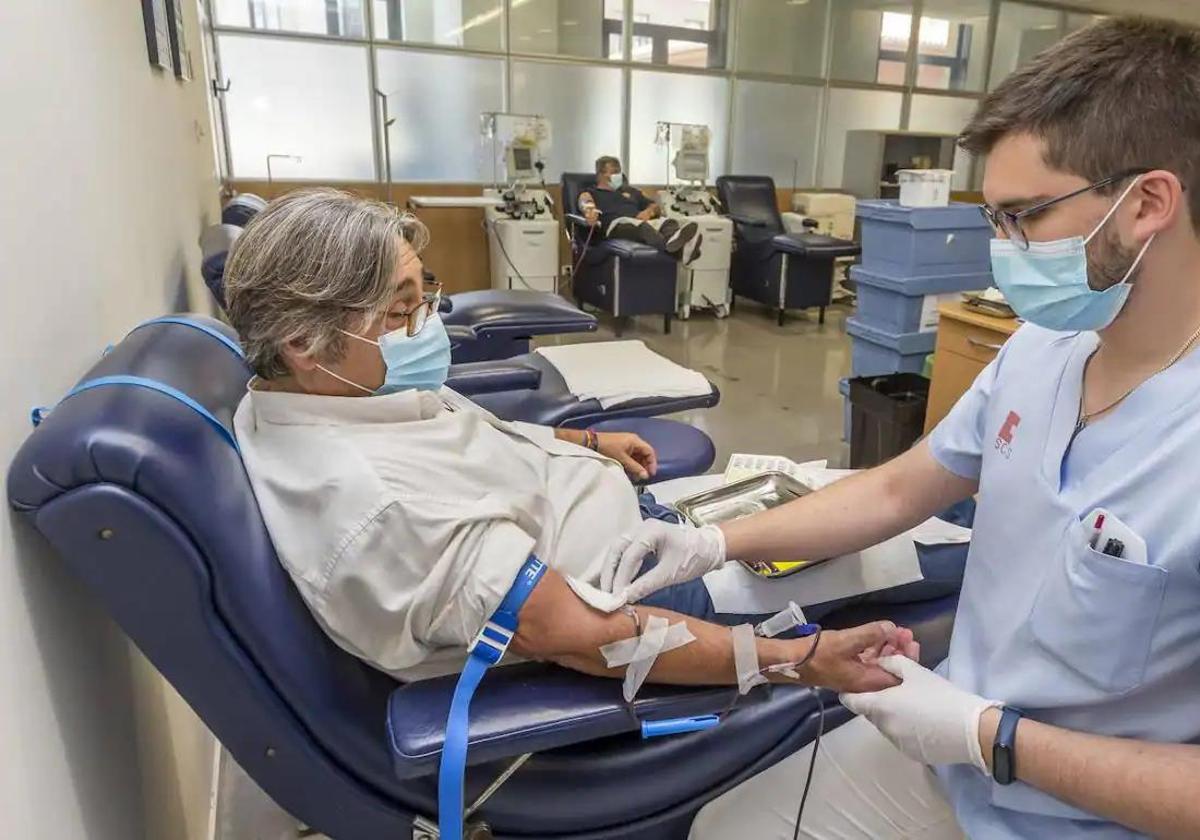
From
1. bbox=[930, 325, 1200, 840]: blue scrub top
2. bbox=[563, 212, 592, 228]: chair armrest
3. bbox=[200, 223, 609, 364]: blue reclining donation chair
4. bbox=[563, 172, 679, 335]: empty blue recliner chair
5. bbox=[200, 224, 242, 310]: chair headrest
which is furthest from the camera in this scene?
bbox=[563, 212, 592, 228]: chair armrest

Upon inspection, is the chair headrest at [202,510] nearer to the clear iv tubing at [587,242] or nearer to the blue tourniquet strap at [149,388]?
the blue tourniquet strap at [149,388]

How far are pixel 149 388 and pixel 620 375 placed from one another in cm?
183

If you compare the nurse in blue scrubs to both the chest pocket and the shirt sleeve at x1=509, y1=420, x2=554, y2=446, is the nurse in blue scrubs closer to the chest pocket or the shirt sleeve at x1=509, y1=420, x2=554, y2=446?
the chest pocket

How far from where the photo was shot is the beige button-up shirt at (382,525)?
92 centimetres

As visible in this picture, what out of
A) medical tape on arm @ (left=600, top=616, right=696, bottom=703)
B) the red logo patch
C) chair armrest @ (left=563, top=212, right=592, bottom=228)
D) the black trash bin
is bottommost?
the black trash bin

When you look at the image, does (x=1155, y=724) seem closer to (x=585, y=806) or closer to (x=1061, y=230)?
(x=1061, y=230)

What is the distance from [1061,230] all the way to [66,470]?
1043 millimetres

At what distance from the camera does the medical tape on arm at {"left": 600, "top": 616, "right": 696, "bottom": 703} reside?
953 mm

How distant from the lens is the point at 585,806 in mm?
Result: 1066

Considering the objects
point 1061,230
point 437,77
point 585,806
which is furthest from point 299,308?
point 437,77

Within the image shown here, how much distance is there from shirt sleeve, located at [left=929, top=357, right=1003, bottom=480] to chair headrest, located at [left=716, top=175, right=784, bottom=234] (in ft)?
17.4

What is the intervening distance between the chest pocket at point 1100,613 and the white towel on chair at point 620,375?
1542 mm

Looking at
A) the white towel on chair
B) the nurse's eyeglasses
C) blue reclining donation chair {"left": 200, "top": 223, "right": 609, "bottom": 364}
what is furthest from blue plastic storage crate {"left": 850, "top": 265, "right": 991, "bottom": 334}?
the nurse's eyeglasses

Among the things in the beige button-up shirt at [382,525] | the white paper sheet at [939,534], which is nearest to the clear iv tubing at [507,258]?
the white paper sheet at [939,534]
